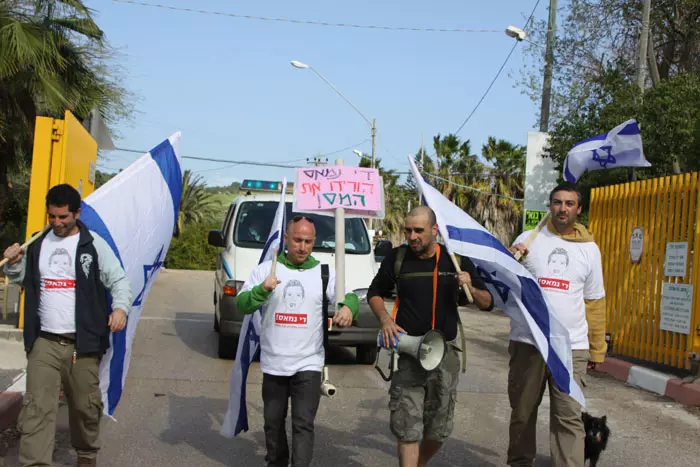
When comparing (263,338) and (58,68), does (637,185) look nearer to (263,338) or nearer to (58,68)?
(263,338)

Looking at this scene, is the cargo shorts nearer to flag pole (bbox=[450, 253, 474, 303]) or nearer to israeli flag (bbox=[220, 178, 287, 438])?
flag pole (bbox=[450, 253, 474, 303])

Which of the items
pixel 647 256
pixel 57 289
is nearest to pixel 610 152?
pixel 647 256

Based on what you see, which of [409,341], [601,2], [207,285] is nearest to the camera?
[409,341]

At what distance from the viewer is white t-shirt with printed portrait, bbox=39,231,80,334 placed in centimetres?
485

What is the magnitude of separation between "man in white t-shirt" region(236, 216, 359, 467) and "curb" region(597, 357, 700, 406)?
16.1 ft

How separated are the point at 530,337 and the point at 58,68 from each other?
1300cm

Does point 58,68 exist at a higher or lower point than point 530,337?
higher

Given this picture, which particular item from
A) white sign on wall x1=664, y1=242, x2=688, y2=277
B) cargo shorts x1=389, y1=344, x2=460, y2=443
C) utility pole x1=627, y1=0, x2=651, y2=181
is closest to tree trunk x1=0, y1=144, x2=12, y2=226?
utility pole x1=627, y1=0, x2=651, y2=181

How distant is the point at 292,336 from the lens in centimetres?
504

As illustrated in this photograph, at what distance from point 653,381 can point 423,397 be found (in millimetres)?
5461

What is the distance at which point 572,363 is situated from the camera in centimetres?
537

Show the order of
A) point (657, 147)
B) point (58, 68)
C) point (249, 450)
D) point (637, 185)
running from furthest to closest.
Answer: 1. point (58, 68)
2. point (657, 147)
3. point (637, 185)
4. point (249, 450)

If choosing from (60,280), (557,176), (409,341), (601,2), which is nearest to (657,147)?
(557,176)

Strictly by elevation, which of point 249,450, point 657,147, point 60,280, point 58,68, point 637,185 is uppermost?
point 58,68
